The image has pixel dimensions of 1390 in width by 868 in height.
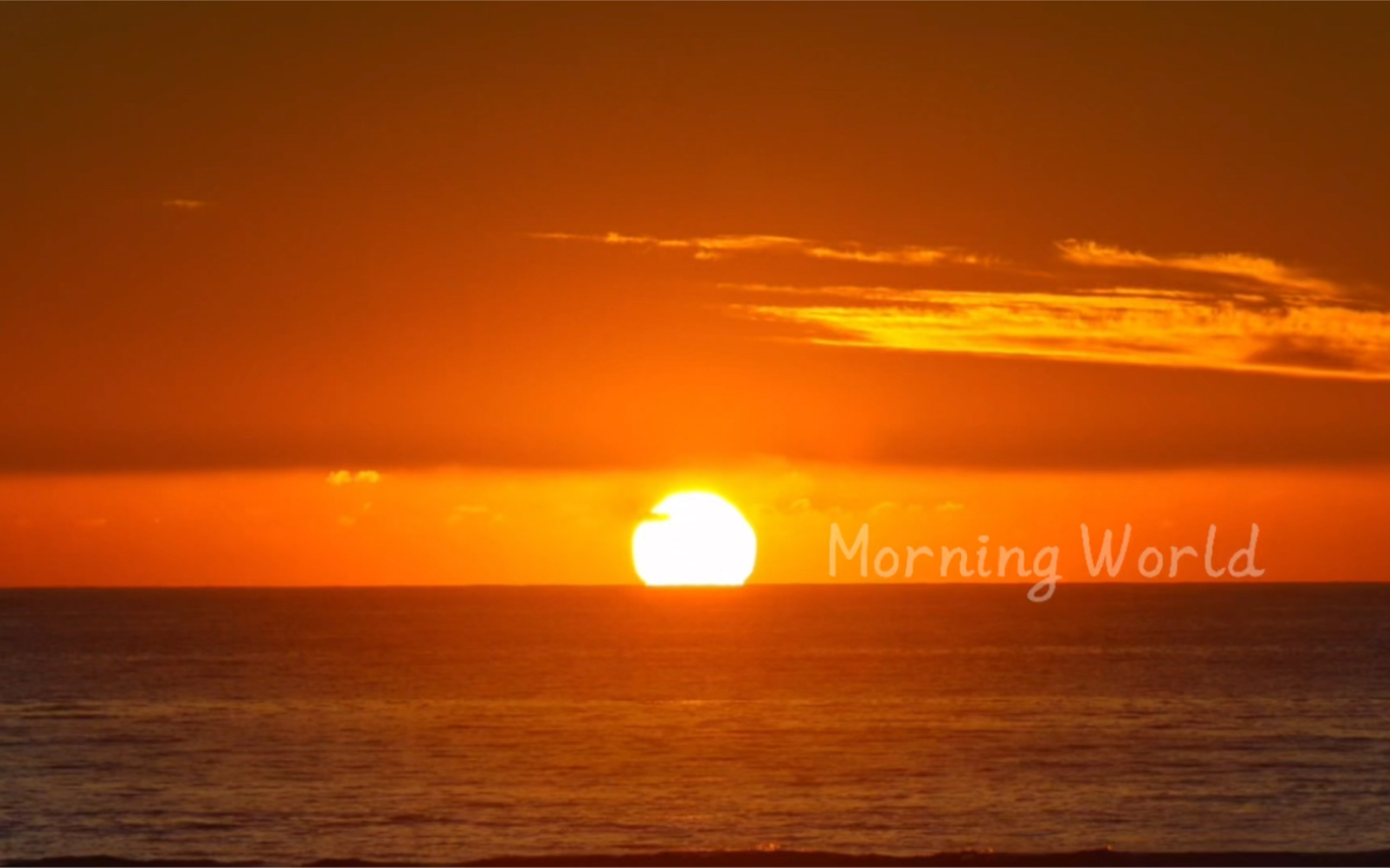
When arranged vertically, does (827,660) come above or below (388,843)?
above

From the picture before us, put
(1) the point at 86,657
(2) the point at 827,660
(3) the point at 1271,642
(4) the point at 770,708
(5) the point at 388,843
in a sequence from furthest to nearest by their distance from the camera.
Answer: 1. (3) the point at 1271,642
2. (1) the point at 86,657
3. (2) the point at 827,660
4. (4) the point at 770,708
5. (5) the point at 388,843

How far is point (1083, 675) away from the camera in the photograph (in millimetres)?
110875

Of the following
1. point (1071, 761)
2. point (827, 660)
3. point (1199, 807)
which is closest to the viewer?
point (1199, 807)

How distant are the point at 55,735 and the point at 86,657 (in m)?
74.8

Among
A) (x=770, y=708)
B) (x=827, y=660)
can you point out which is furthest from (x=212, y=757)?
(x=827, y=660)

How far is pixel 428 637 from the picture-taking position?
17862 centimetres

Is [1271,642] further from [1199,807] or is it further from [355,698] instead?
[1199,807]

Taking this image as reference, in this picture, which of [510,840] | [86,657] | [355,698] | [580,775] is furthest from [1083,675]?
[86,657]

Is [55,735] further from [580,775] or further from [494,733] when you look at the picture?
[580,775]

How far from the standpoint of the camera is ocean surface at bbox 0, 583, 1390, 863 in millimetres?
44500

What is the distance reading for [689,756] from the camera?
63406 millimetres

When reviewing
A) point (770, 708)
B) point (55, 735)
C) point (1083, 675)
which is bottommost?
point (55, 735)

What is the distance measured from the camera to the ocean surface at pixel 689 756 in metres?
44.5

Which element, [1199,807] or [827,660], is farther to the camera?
[827,660]
